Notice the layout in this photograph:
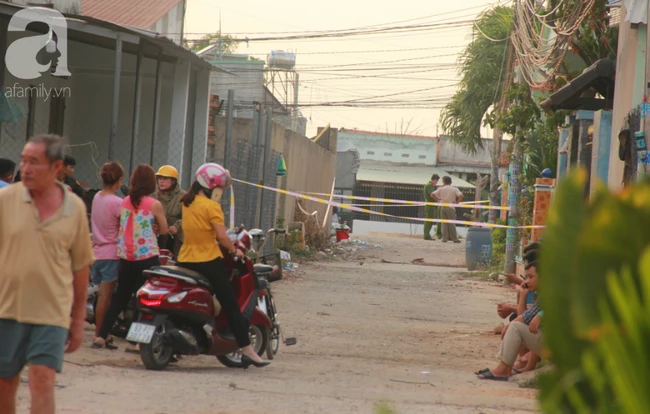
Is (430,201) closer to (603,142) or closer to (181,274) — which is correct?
(603,142)

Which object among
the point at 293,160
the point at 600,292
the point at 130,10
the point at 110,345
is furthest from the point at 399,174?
the point at 600,292

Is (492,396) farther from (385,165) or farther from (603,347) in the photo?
(385,165)

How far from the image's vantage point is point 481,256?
64.3 feet

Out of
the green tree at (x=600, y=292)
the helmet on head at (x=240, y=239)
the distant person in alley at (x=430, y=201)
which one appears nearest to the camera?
the green tree at (x=600, y=292)

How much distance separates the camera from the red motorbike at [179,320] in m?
7.38

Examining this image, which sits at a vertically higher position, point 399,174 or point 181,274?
point 399,174

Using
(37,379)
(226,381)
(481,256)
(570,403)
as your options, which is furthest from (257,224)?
(570,403)

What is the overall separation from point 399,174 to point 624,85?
38.0 m

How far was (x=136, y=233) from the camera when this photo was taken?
808 centimetres

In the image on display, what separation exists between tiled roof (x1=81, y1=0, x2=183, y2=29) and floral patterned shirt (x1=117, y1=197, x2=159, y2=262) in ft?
44.1

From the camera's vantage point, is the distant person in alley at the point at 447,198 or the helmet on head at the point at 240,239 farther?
the distant person in alley at the point at 447,198

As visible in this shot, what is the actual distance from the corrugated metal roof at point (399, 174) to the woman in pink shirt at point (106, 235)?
35305 millimetres

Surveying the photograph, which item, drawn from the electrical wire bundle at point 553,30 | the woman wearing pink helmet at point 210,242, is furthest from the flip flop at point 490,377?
the electrical wire bundle at point 553,30

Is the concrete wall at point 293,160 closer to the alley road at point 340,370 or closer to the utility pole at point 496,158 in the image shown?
the alley road at point 340,370
